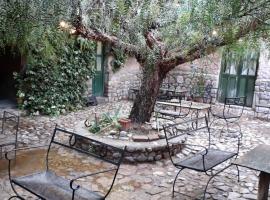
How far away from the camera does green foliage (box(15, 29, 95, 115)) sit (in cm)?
712

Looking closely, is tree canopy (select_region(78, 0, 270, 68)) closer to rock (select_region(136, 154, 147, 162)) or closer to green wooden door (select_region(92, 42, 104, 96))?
rock (select_region(136, 154, 147, 162))

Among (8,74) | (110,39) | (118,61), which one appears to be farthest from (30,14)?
(118,61)

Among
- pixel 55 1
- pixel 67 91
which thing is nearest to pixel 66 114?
pixel 67 91

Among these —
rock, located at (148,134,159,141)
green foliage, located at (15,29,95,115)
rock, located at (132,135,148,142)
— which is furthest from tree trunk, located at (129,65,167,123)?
green foliage, located at (15,29,95,115)

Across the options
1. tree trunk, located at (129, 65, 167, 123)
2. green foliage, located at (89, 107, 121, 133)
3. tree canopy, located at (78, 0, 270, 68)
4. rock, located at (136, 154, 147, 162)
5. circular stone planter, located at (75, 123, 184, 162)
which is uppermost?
tree canopy, located at (78, 0, 270, 68)

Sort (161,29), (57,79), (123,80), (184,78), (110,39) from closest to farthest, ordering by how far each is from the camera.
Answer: (161,29) → (110,39) → (57,79) → (123,80) → (184,78)

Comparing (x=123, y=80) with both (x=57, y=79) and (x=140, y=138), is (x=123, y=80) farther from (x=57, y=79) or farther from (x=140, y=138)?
(x=140, y=138)

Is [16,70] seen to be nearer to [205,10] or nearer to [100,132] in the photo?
[100,132]

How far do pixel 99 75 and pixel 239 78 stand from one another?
3727 mm

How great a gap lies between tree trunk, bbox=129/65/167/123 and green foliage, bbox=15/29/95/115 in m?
2.15

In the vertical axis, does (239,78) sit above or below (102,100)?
above

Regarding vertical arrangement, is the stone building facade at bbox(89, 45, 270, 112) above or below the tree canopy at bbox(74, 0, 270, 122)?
below

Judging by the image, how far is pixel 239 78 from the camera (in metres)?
8.95

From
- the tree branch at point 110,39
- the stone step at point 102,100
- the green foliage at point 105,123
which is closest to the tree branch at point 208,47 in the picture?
the tree branch at point 110,39
